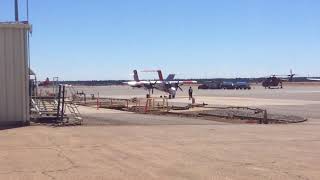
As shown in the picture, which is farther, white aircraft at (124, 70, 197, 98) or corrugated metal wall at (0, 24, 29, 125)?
white aircraft at (124, 70, 197, 98)

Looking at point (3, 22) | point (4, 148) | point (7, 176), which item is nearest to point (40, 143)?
point (4, 148)

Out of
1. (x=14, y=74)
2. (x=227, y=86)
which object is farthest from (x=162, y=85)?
(x=14, y=74)

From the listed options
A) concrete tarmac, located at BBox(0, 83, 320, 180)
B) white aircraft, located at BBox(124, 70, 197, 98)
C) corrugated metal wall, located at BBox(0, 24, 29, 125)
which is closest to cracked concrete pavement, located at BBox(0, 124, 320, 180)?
concrete tarmac, located at BBox(0, 83, 320, 180)

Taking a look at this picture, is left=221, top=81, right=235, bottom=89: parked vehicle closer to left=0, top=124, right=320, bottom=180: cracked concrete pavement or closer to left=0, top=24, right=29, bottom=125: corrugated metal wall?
left=0, top=124, right=320, bottom=180: cracked concrete pavement

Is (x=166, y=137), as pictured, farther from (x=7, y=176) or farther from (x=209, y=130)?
(x=7, y=176)

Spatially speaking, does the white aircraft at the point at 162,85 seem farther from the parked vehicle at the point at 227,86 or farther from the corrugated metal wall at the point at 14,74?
the corrugated metal wall at the point at 14,74

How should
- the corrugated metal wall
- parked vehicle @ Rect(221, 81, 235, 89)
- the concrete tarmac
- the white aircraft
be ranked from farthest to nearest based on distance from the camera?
parked vehicle @ Rect(221, 81, 235, 89) → the white aircraft → the corrugated metal wall → the concrete tarmac

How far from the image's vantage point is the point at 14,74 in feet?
65.8

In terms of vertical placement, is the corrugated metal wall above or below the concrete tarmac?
above

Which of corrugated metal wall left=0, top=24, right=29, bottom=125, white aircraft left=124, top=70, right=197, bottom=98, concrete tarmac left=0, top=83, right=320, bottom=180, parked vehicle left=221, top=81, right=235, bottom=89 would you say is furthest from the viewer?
parked vehicle left=221, top=81, right=235, bottom=89

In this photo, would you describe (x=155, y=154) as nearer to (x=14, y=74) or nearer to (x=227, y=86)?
(x=14, y=74)

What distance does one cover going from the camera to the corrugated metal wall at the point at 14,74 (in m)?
19.9

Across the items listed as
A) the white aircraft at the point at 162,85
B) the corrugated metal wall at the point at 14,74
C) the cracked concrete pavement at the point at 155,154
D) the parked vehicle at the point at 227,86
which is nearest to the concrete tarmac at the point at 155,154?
the cracked concrete pavement at the point at 155,154

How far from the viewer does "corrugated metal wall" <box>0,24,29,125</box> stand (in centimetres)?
1988
